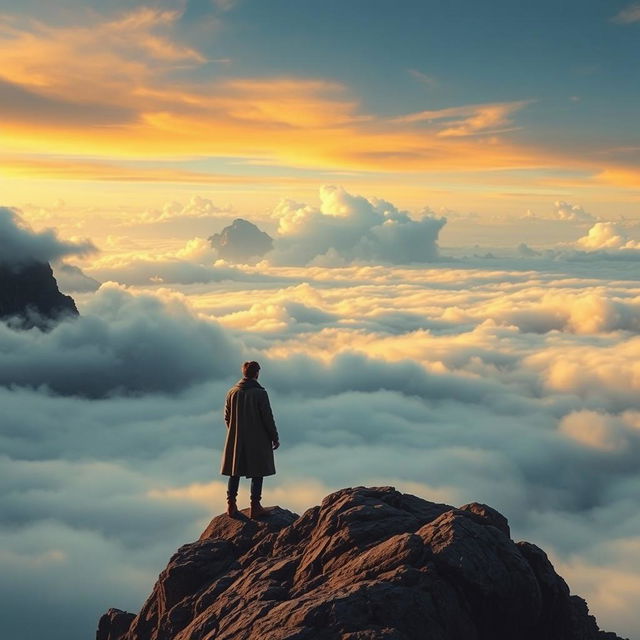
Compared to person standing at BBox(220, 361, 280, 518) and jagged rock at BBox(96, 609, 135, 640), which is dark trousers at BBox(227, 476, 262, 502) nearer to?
person standing at BBox(220, 361, 280, 518)

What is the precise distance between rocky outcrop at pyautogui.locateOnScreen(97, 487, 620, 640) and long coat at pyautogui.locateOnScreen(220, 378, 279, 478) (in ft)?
→ 5.02

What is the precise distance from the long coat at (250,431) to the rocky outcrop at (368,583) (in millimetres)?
1530

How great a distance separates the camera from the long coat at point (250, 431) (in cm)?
1468

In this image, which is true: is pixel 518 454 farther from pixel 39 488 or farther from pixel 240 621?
pixel 240 621

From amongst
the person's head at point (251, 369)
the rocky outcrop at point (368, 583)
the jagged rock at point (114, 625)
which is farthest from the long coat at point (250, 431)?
the jagged rock at point (114, 625)

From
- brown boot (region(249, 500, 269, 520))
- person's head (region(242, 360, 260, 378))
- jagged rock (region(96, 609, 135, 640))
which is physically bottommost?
jagged rock (region(96, 609, 135, 640))

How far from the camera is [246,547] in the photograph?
14570 mm

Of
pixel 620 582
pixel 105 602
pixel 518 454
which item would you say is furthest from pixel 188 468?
pixel 620 582

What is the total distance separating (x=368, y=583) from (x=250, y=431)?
5666 mm

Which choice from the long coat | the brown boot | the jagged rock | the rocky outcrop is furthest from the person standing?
the jagged rock

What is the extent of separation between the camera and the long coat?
48.2ft

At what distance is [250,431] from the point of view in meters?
14.8

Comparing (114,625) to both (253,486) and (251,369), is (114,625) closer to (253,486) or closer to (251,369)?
(253,486)

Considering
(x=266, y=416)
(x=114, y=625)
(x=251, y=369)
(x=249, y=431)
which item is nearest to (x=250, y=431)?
(x=249, y=431)
